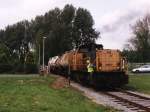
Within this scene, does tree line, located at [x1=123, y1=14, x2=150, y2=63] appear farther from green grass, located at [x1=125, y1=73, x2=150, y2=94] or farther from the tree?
green grass, located at [x1=125, y1=73, x2=150, y2=94]

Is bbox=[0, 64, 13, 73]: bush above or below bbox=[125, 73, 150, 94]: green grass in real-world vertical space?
above

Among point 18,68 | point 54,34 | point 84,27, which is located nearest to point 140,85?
point 18,68

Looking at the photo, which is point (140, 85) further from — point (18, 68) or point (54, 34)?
point (54, 34)

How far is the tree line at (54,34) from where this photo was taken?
341 feet

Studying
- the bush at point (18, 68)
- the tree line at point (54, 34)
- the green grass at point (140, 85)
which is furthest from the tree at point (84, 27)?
the green grass at point (140, 85)

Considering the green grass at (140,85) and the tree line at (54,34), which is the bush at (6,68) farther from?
the green grass at (140,85)

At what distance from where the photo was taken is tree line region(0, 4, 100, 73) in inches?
4092

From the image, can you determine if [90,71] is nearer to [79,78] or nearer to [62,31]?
[79,78]

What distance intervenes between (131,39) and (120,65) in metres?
82.5

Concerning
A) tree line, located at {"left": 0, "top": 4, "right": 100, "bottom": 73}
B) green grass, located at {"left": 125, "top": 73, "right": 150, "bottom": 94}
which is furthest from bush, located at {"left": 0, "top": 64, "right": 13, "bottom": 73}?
green grass, located at {"left": 125, "top": 73, "right": 150, "bottom": 94}

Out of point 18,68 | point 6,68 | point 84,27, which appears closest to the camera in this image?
point 18,68

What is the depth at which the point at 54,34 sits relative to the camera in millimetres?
106000

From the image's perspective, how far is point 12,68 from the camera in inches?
3457

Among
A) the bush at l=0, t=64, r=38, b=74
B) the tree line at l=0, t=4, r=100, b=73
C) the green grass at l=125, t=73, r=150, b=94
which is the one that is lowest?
the green grass at l=125, t=73, r=150, b=94
